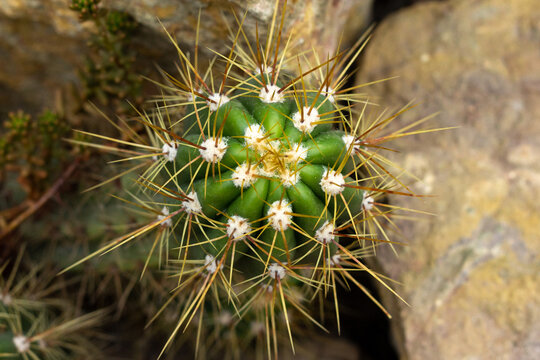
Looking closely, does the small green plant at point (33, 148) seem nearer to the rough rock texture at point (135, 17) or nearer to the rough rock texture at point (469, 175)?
the rough rock texture at point (135, 17)

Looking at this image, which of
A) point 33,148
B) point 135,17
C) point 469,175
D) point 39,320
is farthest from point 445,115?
point 39,320

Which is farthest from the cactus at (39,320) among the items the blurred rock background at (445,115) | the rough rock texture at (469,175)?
the rough rock texture at (469,175)

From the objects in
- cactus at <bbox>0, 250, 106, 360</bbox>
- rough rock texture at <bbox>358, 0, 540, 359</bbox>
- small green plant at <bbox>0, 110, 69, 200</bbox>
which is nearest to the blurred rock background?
rough rock texture at <bbox>358, 0, 540, 359</bbox>

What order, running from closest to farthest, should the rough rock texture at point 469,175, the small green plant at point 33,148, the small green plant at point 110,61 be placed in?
the rough rock texture at point 469,175 < the small green plant at point 110,61 < the small green plant at point 33,148

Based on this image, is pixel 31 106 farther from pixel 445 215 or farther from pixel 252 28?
pixel 445 215

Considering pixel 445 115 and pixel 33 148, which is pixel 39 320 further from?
pixel 445 115

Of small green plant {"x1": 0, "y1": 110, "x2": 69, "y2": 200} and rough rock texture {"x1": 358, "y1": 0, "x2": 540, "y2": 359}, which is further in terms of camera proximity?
small green plant {"x1": 0, "y1": 110, "x2": 69, "y2": 200}

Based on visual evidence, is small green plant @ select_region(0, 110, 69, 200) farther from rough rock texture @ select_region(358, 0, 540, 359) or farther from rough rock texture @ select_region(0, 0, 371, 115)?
rough rock texture @ select_region(358, 0, 540, 359)

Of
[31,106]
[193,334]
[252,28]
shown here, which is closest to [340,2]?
[252,28]
